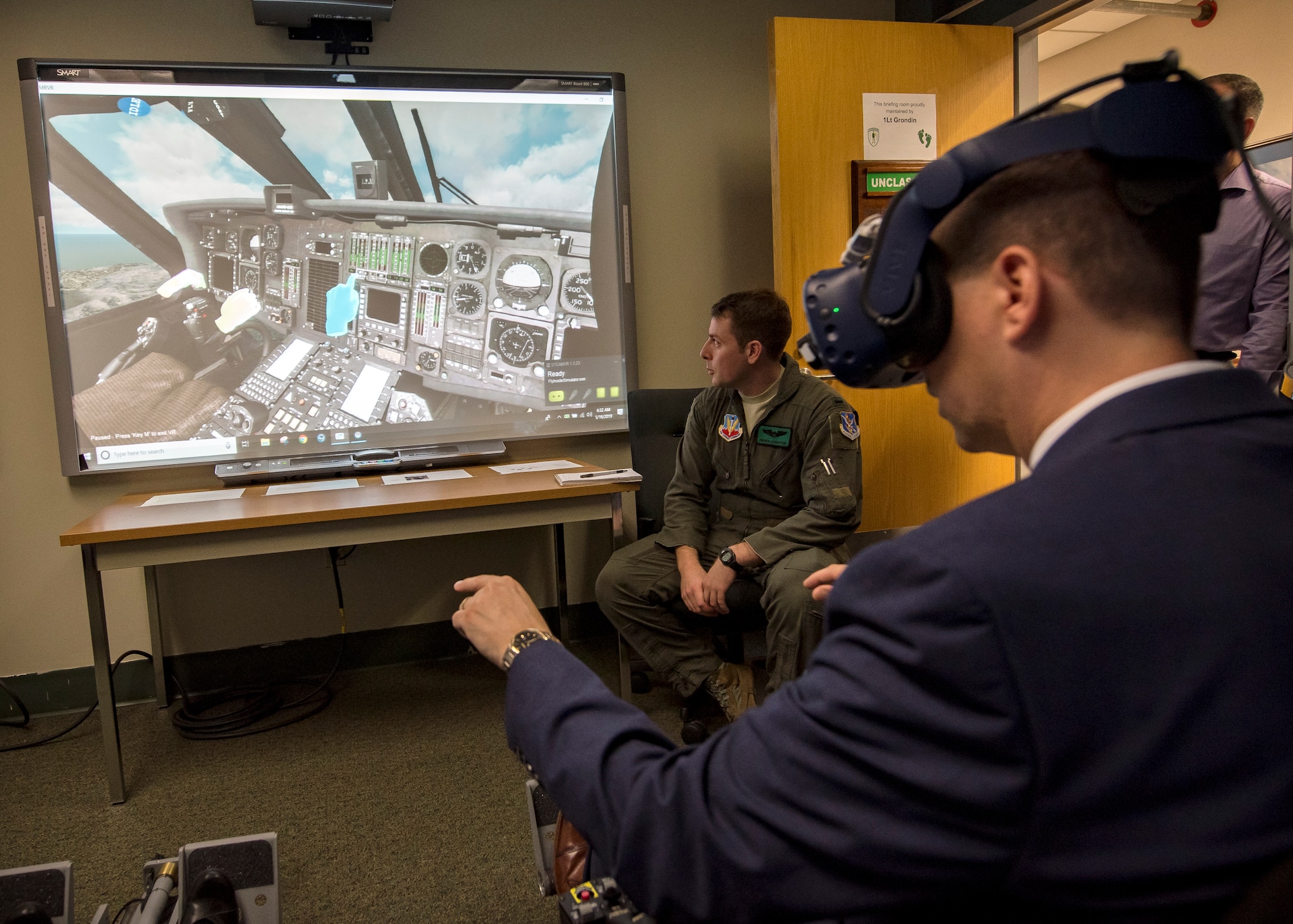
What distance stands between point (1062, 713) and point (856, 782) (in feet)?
0.41

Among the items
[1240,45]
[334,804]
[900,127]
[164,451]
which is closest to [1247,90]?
[900,127]

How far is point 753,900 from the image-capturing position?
0.55 meters

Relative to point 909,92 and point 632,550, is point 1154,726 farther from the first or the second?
point 909,92

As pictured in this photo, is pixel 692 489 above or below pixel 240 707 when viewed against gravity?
above

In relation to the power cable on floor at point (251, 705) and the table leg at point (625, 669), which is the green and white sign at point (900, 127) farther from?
the power cable on floor at point (251, 705)

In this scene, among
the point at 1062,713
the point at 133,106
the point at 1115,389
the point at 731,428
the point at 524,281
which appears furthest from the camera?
the point at 524,281

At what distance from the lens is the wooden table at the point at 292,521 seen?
6.88 ft

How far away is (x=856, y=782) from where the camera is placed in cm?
52

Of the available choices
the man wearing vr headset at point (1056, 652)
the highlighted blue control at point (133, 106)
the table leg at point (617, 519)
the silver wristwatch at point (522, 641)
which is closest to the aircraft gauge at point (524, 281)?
the table leg at point (617, 519)

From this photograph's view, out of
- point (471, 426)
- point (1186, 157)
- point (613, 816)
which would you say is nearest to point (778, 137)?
point (471, 426)

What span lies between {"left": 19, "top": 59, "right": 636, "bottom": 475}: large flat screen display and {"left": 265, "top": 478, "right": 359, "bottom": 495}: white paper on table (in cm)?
16

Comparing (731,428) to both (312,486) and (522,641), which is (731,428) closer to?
(312,486)

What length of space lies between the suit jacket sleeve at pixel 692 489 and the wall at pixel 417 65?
0.65 m

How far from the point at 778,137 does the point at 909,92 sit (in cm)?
58
